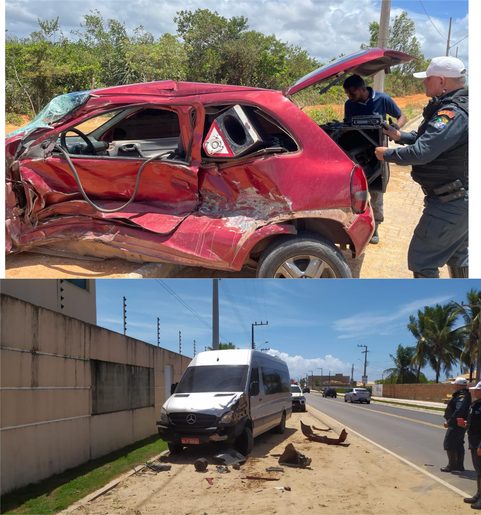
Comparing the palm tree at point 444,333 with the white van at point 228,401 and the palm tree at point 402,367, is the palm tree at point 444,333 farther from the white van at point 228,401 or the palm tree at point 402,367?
the white van at point 228,401

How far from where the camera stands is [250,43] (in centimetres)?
2339

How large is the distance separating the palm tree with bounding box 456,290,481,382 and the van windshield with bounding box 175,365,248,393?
202 cm

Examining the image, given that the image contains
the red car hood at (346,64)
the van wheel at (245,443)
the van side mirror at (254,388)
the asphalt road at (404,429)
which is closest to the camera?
the asphalt road at (404,429)

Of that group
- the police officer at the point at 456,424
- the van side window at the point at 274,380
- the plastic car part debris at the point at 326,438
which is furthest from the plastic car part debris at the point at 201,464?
the police officer at the point at 456,424

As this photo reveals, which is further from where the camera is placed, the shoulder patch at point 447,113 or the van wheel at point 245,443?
the van wheel at point 245,443

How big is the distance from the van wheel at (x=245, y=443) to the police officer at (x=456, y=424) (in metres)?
1.42

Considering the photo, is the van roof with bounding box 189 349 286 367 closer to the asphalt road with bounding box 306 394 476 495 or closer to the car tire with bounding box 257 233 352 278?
the asphalt road with bounding box 306 394 476 495

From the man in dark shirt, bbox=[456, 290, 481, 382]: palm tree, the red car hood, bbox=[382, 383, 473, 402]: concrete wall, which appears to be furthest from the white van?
the red car hood

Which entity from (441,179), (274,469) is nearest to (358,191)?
(441,179)

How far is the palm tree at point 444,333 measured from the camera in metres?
3.70

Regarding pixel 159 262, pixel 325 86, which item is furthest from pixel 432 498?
pixel 325 86

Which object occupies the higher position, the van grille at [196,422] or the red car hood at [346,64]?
the red car hood at [346,64]

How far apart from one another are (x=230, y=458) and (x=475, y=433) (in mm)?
1783

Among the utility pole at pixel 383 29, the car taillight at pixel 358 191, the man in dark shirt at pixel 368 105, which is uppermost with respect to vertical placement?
the utility pole at pixel 383 29
